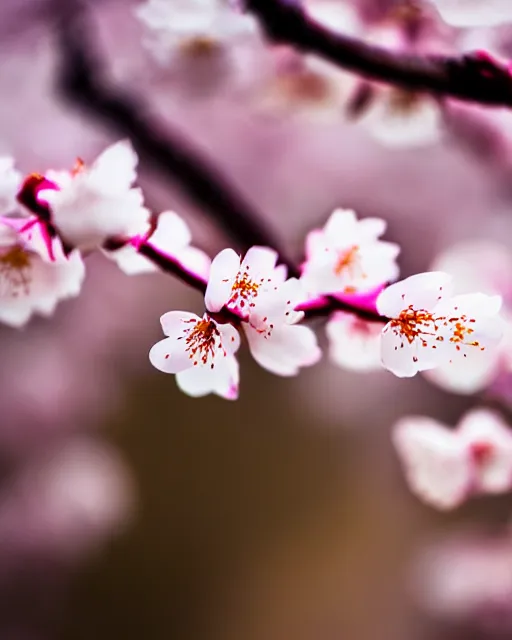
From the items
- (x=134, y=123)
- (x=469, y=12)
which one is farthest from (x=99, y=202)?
(x=134, y=123)

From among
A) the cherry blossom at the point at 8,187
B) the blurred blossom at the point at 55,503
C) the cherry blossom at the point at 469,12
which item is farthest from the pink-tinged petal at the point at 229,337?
the blurred blossom at the point at 55,503

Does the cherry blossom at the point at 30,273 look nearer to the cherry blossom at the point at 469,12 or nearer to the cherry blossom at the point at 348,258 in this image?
the cherry blossom at the point at 348,258

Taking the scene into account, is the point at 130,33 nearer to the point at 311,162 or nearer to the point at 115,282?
the point at 311,162

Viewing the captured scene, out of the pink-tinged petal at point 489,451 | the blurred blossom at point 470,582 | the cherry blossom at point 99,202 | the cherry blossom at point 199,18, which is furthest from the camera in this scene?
the blurred blossom at point 470,582

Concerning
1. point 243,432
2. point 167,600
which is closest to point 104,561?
point 167,600

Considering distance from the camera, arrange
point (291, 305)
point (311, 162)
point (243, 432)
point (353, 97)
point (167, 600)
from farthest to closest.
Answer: point (243, 432), point (167, 600), point (311, 162), point (353, 97), point (291, 305)

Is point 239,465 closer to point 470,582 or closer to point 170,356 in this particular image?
point 470,582

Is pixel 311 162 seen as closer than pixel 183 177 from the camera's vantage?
No
